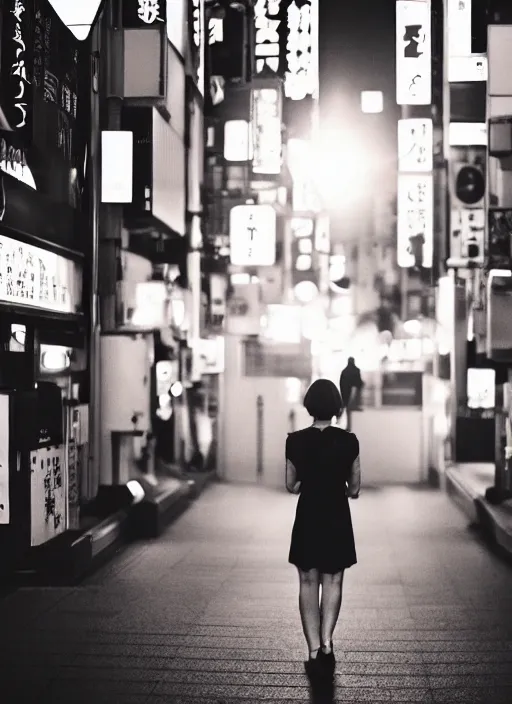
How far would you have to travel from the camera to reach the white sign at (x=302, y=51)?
21.7 meters

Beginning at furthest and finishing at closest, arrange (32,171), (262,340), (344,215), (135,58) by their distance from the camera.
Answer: (344,215) < (262,340) < (135,58) < (32,171)

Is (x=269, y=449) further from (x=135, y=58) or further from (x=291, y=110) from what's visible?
(x=135, y=58)

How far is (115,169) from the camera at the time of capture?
13.4 meters

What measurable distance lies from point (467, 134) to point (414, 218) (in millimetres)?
2986

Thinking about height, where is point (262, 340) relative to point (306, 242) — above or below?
below

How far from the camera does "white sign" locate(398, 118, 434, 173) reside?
20.7 metres

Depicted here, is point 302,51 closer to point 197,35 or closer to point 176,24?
point 197,35

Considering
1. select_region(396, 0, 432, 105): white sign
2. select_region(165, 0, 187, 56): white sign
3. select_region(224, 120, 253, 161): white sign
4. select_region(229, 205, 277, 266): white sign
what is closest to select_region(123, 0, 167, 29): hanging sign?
select_region(165, 0, 187, 56): white sign

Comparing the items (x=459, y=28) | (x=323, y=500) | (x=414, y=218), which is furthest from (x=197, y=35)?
(x=323, y=500)

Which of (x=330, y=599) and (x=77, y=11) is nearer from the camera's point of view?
(x=330, y=599)

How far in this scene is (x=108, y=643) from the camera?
7469 millimetres

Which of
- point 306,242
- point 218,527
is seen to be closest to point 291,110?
point 306,242

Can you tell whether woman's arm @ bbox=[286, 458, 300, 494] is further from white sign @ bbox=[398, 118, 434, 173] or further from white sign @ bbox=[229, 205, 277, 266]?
white sign @ bbox=[398, 118, 434, 173]

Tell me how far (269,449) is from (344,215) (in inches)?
260
